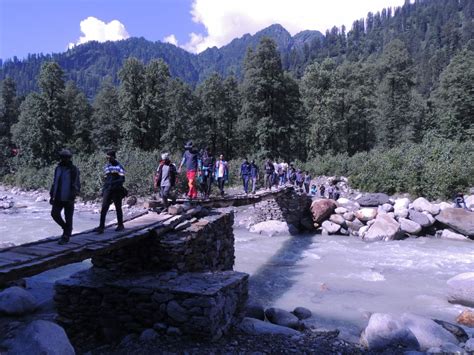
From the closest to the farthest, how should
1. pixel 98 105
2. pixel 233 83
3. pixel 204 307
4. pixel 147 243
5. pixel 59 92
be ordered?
pixel 204 307 → pixel 147 243 → pixel 59 92 → pixel 233 83 → pixel 98 105

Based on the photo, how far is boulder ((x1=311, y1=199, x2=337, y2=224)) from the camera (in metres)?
19.5

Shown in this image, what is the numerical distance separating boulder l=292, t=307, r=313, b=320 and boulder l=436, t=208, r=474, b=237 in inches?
441

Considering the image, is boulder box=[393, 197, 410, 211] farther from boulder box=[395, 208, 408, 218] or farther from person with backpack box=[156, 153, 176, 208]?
person with backpack box=[156, 153, 176, 208]

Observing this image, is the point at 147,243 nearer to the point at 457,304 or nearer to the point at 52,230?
the point at 457,304

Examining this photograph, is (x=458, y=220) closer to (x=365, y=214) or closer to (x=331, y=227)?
(x=365, y=214)

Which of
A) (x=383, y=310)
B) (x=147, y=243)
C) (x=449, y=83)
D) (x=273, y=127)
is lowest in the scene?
(x=383, y=310)

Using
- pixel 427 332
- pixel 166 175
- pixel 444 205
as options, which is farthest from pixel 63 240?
pixel 444 205

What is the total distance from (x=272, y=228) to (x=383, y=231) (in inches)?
194

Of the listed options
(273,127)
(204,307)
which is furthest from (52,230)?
(273,127)

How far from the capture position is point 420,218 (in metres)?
17.8

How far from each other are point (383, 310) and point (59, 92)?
1416 inches

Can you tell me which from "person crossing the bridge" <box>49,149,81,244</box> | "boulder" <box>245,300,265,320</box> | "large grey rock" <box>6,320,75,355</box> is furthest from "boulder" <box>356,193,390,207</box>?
"large grey rock" <box>6,320,75,355</box>

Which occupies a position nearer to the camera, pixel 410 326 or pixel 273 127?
pixel 410 326

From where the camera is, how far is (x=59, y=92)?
3716cm
